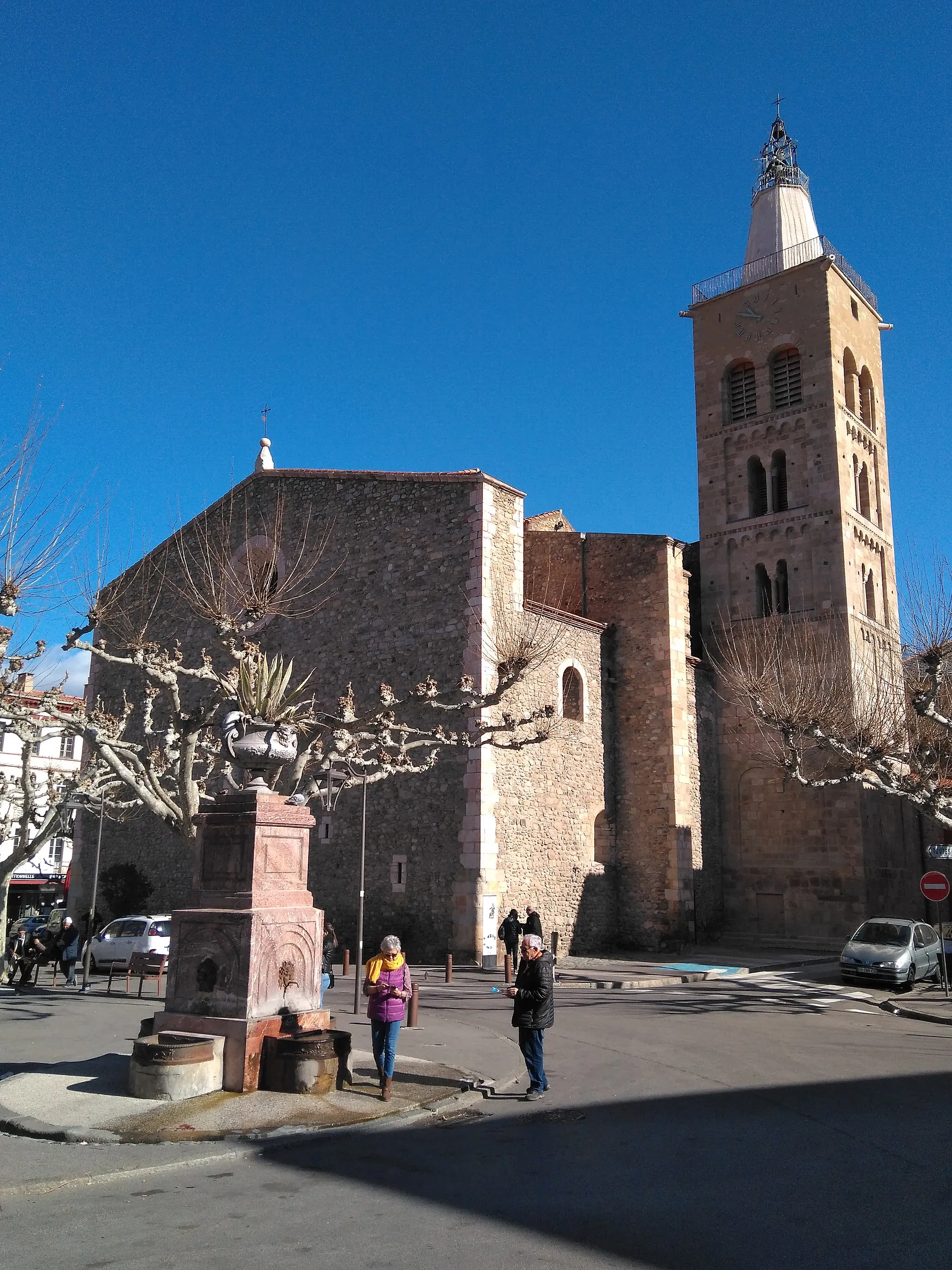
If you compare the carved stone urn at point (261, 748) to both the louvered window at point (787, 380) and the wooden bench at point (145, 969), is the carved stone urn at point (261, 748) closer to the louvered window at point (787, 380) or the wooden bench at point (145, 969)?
the wooden bench at point (145, 969)

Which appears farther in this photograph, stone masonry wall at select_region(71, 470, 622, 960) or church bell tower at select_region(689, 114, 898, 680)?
church bell tower at select_region(689, 114, 898, 680)

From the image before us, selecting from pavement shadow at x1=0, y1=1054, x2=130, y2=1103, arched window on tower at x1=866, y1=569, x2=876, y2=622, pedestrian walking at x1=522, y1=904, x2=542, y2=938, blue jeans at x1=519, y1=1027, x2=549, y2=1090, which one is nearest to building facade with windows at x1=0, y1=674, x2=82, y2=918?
pedestrian walking at x1=522, y1=904, x2=542, y2=938

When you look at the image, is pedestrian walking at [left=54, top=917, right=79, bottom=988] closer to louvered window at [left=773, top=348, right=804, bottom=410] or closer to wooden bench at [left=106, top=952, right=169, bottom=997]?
wooden bench at [left=106, top=952, right=169, bottom=997]

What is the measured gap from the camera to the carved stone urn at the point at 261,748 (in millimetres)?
9469

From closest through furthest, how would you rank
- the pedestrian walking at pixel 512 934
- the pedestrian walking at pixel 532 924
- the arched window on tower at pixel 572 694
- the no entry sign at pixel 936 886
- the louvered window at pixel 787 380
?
1. the no entry sign at pixel 936 886
2. the pedestrian walking at pixel 532 924
3. the pedestrian walking at pixel 512 934
4. the arched window on tower at pixel 572 694
5. the louvered window at pixel 787 380

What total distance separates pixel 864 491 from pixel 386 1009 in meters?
25.6

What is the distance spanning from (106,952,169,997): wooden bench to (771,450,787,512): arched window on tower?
20.4 m

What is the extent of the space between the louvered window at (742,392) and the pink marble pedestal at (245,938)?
80.2 ft

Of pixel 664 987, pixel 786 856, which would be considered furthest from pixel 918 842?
pixel 664 987

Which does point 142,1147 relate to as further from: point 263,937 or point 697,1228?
point 697,1228

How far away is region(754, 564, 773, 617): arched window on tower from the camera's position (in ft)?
90.8

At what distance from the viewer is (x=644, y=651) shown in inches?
966

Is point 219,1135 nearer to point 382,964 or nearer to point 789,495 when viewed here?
point 382,964

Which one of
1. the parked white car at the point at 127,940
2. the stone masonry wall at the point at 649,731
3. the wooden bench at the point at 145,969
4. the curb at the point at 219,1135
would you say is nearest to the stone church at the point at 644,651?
the stone masonry wall at the point at 649,731
